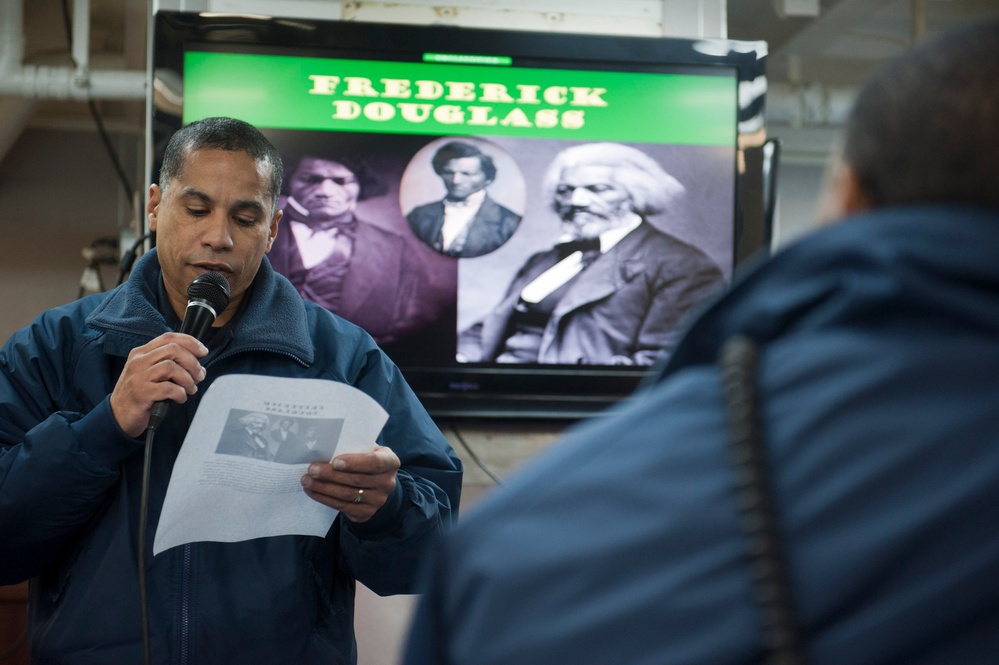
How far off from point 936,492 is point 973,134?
0.21 m

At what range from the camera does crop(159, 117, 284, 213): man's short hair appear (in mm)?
1689

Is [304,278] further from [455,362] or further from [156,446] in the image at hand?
[156,446]

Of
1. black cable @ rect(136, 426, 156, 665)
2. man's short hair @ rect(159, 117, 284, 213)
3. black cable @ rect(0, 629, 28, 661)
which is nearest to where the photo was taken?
black cable @ rect(136, 426, 156, 665)

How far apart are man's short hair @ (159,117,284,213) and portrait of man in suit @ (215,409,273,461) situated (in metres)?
0.53

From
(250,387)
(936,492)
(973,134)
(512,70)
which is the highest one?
(512,70)

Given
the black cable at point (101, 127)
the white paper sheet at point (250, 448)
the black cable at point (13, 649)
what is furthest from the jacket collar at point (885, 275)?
the black cable at point (101, 127)

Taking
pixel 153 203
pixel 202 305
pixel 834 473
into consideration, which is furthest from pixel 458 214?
pixel 834 473

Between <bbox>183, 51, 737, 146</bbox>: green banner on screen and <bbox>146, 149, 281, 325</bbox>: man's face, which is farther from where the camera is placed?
<bbox>183, 51, 737, 146</bbox>: green banner on screen

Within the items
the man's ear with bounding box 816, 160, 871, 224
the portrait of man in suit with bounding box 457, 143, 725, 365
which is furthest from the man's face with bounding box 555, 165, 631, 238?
the man's ear with bounding box 816, 160, 871, 224

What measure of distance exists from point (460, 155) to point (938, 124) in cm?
215

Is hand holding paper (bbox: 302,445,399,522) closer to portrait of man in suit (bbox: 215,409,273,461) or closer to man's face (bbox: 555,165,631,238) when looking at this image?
portrait of man in suit (bbox: 215,409,273,461)

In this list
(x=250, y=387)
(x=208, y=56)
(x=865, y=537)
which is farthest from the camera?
(x=208, y=56)

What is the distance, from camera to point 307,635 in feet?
5.02

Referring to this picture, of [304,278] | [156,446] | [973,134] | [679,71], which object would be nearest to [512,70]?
[679,71]
